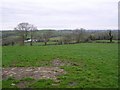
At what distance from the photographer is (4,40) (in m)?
45.8

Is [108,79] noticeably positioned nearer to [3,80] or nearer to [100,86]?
[100,86]

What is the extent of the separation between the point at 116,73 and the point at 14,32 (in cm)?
4628

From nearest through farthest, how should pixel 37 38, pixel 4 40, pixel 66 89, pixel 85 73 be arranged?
pixel 66 89
pixel 85 73
pixel 4 40
pixel 37 38

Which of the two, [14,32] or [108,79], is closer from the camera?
[108,79]

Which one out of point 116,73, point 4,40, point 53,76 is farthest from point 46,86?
point 4,40

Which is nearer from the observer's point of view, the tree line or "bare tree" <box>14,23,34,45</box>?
the tree line

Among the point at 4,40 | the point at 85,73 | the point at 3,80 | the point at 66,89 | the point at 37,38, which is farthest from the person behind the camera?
the point at 37,38

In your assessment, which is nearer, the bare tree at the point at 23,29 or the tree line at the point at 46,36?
the tree line at the point at 46,36

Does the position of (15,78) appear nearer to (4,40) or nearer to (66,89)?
(66,89)

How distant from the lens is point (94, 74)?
11219mm

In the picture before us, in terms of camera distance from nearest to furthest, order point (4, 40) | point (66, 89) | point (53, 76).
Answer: point (66, 89) → point (53, 76) → point (4, 40)

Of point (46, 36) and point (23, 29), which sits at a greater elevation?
point (23, 29)

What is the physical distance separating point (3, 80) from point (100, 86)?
414cm

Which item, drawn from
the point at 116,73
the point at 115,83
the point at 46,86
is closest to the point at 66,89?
the point at 46,86
